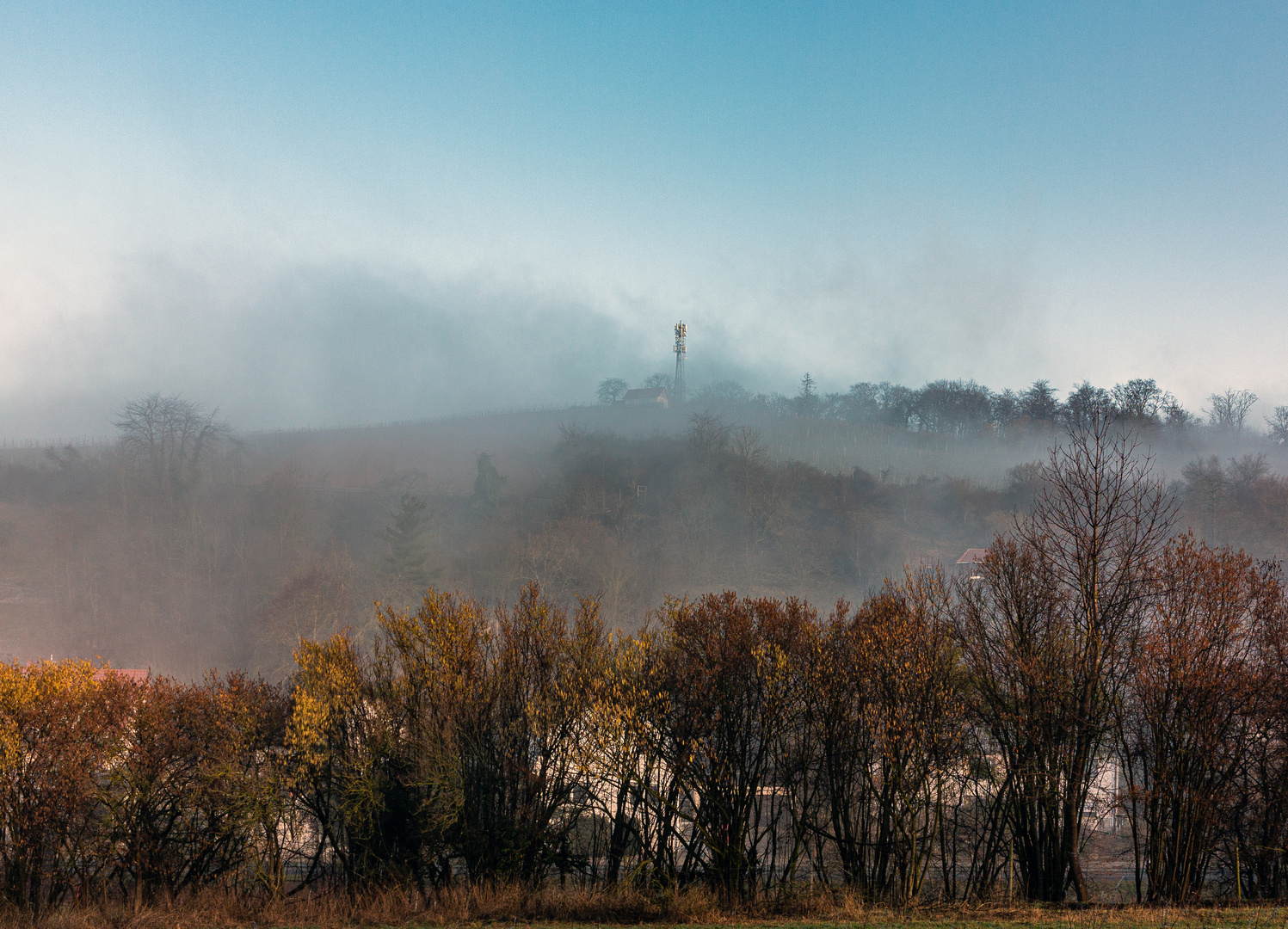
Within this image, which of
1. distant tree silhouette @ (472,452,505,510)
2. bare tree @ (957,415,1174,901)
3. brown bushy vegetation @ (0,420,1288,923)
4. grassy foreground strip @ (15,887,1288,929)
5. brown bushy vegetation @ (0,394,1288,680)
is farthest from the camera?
distant tree silhouette @ (472,452,505,510)

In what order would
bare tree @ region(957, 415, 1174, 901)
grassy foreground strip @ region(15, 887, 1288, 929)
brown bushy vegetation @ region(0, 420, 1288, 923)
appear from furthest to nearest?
1. bare tree @ region(957, 415, 1174, 901)
2. brown bushy vegetation @ region(0, 420, 1288, 923)
3. grassy foreground strip @ region(15, 887, 1288, 929)

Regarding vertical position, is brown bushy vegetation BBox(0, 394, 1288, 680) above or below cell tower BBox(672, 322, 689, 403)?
below

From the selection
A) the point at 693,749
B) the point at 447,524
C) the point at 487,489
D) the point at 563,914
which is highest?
the point at 487,489

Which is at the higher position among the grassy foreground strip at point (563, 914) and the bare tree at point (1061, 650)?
the bare tree at point (1061, 650)

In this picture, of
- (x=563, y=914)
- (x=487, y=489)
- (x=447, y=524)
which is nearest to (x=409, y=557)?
(x=447, y=524)

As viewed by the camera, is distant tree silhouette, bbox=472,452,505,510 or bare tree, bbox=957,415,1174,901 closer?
bare tree, bbox=957,415,1174,901

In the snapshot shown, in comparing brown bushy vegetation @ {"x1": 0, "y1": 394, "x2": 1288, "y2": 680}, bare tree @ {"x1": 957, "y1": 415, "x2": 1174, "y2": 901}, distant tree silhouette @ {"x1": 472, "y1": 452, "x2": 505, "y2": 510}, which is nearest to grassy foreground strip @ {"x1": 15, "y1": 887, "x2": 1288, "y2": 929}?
bare tree @ {"x1": 957, "y1": 415, "x2": 1174, "y2": 901}

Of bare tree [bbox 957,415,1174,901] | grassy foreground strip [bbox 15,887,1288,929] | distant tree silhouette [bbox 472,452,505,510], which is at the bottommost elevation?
grassy foreground strip [bbox 15,887,1288,929]

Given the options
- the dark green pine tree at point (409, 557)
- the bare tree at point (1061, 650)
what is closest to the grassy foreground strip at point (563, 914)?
the bare tree at point (1061, 650)

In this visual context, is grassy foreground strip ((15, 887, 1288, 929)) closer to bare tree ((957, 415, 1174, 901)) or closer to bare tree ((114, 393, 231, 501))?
bare tree ((957, 415, 1174, 901))

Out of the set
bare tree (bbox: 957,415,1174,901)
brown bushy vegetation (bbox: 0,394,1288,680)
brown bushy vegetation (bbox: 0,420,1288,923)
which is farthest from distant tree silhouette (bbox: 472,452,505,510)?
bare tree (bbox: 957,415,1174,901)

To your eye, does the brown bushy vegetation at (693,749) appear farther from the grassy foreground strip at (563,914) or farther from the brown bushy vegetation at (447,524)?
the brown bushy vegetation at (447,524)

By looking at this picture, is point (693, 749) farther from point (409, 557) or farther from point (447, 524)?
point (447, 524)

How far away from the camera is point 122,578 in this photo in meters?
71.2
